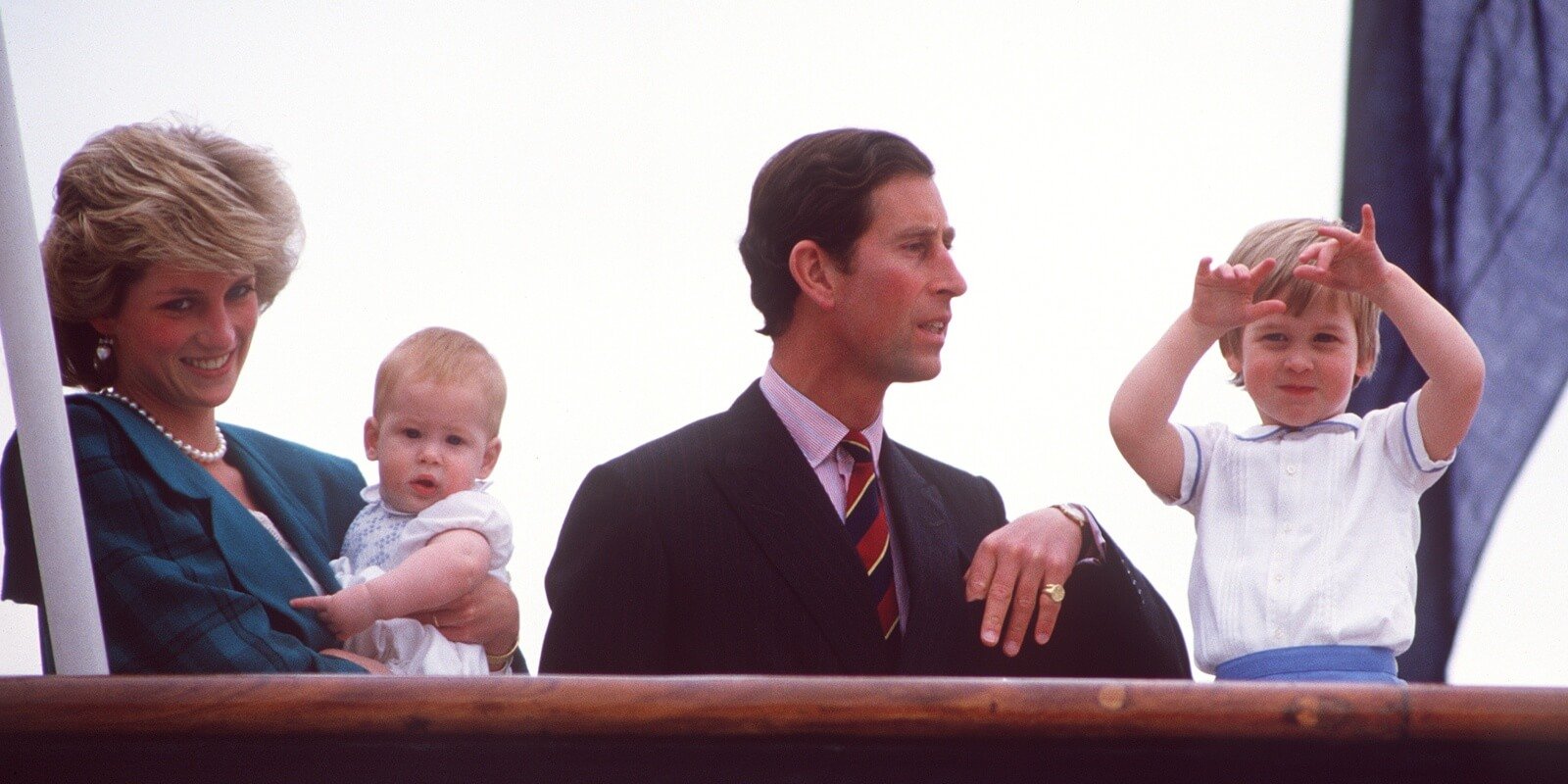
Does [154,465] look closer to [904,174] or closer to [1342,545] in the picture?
[904,174]

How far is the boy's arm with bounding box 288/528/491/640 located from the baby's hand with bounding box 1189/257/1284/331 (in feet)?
3.23

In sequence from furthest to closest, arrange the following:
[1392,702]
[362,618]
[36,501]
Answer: [362,618]
[36,501]
[1392,702]

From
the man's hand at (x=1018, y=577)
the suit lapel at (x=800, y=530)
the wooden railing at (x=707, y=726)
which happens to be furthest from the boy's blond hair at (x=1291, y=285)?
the wooden railing at (x=707, y=726)

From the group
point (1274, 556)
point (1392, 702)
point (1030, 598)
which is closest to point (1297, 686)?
point (1392, 702)

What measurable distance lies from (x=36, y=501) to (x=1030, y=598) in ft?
3.37

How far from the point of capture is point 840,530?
1.96 meters

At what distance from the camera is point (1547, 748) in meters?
1.00

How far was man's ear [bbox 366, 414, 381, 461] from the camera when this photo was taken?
220 centimetres

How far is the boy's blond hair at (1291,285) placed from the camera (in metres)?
1.94

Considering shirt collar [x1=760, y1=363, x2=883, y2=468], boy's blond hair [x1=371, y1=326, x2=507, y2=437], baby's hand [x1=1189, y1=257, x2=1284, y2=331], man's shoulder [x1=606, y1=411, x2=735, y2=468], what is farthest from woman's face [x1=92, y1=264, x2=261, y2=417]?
baby's hand [x1=1189, y1=257, x2=1284, y2=331]

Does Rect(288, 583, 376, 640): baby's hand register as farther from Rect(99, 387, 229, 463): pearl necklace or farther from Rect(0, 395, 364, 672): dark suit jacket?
Rect(99, 387, 229, 463): pearl necklace

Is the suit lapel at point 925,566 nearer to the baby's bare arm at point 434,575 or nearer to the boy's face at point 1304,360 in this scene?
the boy's face at point 1304,360

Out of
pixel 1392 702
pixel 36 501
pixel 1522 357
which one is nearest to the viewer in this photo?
pixel 1392 702

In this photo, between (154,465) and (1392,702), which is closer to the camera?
(1392,702)
